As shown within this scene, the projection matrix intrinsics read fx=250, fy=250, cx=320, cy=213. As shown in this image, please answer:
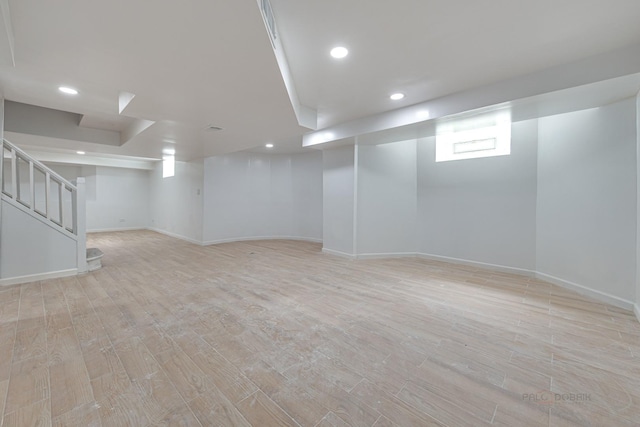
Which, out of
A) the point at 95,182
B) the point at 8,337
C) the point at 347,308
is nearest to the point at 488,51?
the point at 347,308

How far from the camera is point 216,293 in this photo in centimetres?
323

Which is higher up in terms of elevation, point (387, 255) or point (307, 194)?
point (307, 194)

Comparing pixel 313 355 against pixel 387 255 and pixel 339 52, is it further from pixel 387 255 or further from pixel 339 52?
pixel 387 255

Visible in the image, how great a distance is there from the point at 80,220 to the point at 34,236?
53 centimetres

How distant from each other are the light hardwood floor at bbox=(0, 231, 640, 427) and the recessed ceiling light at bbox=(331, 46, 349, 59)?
2674mm

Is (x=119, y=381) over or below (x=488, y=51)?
below

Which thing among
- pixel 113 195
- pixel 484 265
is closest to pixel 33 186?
pixel 113 195

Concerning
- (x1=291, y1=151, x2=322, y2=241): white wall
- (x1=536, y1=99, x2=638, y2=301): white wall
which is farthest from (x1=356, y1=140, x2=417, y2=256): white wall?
(x1=291, y1=151, x2=322, y2=241): white wall

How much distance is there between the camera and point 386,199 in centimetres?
530

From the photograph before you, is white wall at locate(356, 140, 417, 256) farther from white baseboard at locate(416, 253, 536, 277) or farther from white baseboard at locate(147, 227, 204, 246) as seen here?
white baseboard at locate(147, 227, 204, 246)

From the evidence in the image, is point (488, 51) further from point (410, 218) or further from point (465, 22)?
point (410, 218)

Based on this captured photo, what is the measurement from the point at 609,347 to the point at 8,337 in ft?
16.6

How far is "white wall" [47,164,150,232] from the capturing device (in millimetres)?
8883

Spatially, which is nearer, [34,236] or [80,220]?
[34,236]
